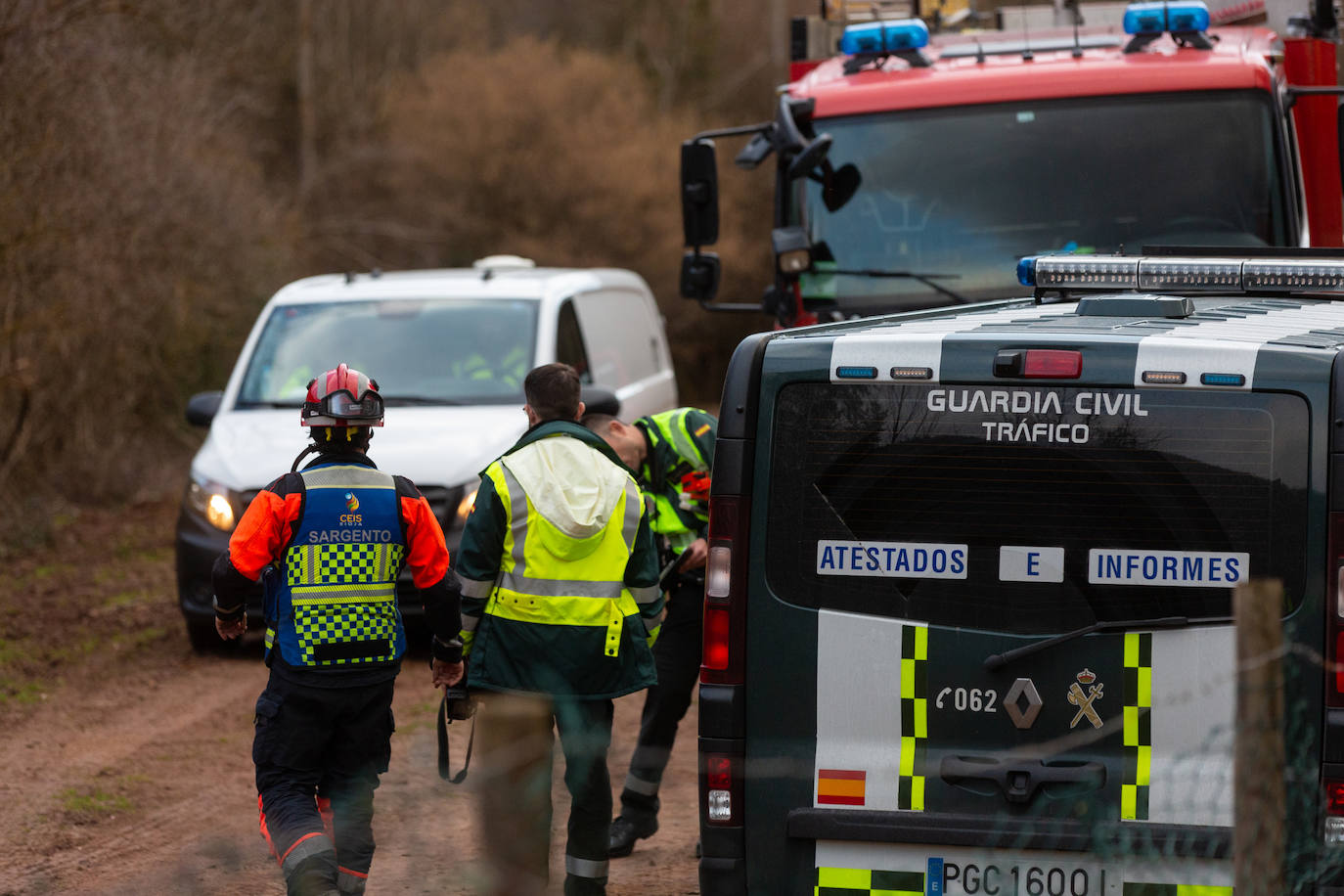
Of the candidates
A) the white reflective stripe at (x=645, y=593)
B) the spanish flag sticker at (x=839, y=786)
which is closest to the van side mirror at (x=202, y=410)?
the white reflective stripe at (x=645, y=593)

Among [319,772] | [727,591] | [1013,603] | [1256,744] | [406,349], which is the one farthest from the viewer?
[406,349]

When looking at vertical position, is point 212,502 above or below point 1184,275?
below

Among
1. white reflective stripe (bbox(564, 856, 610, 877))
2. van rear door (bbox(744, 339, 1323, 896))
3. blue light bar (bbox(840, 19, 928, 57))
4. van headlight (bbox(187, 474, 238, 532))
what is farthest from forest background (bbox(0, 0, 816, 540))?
van rear door (bbox(744, 339, 1323, 896))

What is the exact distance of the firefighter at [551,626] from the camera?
5336 millimetres

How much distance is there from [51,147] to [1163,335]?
37.4ft

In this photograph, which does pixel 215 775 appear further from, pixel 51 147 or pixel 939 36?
pixel 51 147

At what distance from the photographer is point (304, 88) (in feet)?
107

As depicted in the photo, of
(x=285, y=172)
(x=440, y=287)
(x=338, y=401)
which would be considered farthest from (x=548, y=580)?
(x=285, y=172)

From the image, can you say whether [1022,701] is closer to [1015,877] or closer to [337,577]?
[1015,877]

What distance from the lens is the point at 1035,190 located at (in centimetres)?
846

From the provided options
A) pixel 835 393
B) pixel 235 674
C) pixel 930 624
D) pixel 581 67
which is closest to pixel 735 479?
pixel 835 393

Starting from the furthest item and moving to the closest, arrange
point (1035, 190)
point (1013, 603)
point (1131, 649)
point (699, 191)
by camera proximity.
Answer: point (699, 191), point (1035, 190), point (1013, 603), point (1131, 649)

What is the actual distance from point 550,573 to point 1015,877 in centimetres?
175

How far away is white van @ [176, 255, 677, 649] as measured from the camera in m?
9.59
